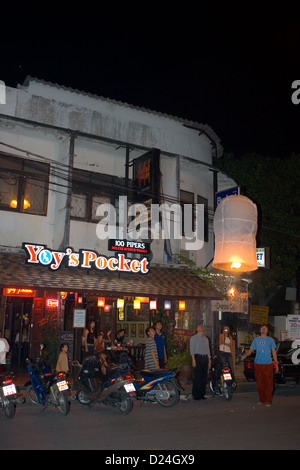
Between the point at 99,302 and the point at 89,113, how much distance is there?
24.9 feet

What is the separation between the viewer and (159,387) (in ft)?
36.3

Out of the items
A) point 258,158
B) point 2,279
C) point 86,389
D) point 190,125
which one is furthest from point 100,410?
point 258,158

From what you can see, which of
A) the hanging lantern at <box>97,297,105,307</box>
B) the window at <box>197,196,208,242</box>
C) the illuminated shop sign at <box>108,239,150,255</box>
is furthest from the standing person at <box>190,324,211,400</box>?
the window at <box>197,196,208,242</box>

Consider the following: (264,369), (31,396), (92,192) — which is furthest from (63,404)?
(92,192)

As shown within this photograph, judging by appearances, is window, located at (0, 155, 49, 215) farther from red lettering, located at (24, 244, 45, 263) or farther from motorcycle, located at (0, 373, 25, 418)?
motorcycle, located at (0, 373, 25, 418)

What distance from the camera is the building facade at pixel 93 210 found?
15438mm

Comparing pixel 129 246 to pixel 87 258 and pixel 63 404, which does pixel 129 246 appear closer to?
pixel 87 258

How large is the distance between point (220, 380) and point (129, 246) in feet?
18.9

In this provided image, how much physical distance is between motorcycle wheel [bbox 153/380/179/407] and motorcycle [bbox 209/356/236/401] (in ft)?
6.43

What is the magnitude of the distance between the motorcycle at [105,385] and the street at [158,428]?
241mm

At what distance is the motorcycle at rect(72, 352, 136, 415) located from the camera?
985cm

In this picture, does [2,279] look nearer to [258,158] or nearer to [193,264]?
[193,264]

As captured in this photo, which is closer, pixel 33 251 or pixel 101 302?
pixel 33 251

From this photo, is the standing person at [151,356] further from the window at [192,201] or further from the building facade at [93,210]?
the window at [192,201]
